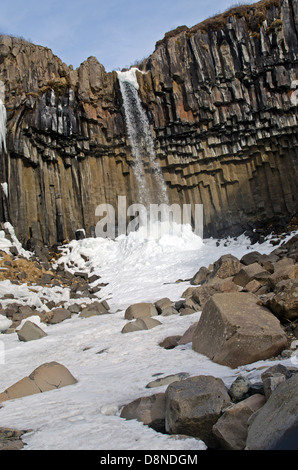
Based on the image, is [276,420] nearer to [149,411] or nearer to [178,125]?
[149,411]

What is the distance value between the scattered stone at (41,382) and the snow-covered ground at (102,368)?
17cm

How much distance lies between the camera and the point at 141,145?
76.5 ft

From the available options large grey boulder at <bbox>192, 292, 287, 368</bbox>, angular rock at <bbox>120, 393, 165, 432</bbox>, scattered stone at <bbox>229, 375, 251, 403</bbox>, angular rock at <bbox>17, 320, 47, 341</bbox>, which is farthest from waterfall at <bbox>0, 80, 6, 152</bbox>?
scattered stone at <bbox>229, 375, 251, 403</bbox>

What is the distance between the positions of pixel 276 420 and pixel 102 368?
3.72 meters

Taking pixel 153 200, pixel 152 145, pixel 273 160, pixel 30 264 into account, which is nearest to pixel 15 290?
pixel 30 264

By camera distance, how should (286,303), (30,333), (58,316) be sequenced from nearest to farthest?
(286,303) → (30,333) → (58,316)

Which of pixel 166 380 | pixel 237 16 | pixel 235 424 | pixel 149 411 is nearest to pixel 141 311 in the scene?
pixel 166 380

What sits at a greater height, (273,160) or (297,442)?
(273,160)

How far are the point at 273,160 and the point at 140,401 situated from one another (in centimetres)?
2127

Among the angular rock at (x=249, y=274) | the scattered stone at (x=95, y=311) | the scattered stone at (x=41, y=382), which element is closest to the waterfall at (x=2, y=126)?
the scattered stone at (x=95, y=311)

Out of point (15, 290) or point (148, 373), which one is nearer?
point (148, 373)

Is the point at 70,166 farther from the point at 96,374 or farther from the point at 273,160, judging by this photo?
the point at 96,374

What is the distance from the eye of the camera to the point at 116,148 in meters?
23.7

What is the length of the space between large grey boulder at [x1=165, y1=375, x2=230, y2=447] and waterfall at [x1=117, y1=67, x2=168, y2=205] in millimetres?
20689
